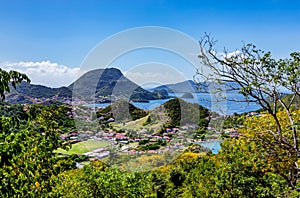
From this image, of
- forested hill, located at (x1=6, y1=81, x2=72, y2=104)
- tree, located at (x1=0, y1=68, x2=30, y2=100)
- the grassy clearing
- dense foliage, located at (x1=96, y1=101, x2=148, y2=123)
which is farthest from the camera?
the grassy clearing

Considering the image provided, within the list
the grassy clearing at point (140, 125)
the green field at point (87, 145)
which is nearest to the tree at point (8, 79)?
the grassy clearing at point (140, 125)

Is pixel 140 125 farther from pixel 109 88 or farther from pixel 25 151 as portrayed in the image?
pixel 25 151

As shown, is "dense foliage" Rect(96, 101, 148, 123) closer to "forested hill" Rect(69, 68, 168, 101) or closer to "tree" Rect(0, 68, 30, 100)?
"forested hill" Rect(69, 68, 168, 101)

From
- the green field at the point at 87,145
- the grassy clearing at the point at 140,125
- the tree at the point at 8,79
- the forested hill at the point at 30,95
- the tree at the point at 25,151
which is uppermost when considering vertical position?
the forested hill at the point at 30,95

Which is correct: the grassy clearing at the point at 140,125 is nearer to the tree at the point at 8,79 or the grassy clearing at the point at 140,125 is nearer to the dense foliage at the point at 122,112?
the dense foliage at the point at 122,112

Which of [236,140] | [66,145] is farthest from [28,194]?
[236,140]

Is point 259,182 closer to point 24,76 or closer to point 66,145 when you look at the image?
point 66,145

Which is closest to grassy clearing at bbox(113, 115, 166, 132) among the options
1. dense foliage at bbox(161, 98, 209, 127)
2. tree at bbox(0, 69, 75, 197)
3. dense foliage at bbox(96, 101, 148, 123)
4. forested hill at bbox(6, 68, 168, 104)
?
dense foliage at bbox(96, 101, 148, 123)

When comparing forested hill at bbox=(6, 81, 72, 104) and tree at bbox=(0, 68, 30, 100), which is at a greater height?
forested hill at bbox=(6, 81, 72, 104)
